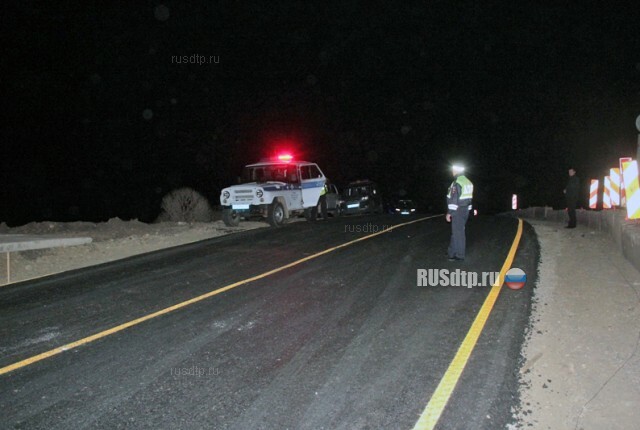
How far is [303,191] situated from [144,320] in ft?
41.6

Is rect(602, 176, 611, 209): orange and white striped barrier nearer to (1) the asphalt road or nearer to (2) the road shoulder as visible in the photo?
(2) the road shoulder

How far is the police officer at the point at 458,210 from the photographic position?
10141 millimetres

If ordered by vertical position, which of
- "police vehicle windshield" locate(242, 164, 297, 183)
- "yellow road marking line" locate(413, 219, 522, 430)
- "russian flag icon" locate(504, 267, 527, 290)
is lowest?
"yellow road marking line" locate(413, 219, 522, 430)

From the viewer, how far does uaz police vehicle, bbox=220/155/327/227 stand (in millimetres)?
17188

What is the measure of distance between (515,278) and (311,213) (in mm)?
12451

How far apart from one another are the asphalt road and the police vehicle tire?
10098 millimetres

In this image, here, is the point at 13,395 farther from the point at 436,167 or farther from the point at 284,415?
the point at 436,167

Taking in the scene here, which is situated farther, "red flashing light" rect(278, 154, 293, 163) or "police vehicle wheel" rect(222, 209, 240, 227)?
"red flashing light" rect(278, 154, 293, 163)

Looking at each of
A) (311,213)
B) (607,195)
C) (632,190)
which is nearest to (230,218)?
(311,213)

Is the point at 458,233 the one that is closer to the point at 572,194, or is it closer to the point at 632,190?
the point at 632,190

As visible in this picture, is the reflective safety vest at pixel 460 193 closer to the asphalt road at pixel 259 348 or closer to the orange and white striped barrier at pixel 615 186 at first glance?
the asphalt road at pixel 259 348

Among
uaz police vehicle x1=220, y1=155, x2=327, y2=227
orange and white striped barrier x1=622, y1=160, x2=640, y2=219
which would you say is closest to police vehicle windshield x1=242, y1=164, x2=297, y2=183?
uaz police vehicle x1=220, y1=155, x2=327, y2=227

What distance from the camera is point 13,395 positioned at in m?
4.61

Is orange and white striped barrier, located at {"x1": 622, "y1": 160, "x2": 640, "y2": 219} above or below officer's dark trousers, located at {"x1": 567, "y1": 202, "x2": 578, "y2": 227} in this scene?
above
